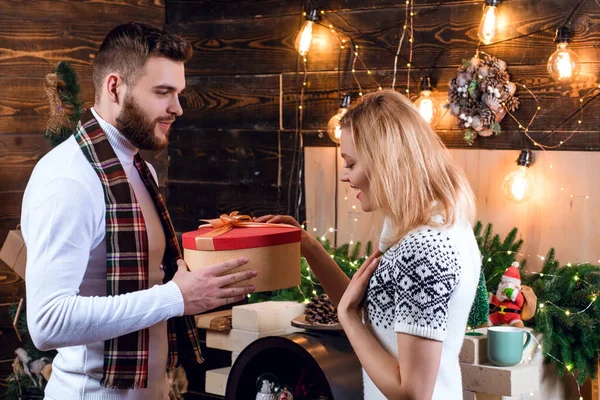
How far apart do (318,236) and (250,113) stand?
0.74 metres

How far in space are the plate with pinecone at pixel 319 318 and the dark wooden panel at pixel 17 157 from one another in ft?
5.56

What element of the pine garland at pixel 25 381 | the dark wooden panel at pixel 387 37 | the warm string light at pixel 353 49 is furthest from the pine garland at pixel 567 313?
the pine garland at pixel 25 381

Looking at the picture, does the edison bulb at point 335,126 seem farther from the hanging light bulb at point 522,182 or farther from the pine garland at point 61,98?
the pine garland at point 61,98

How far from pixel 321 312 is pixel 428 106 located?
0.96 meters

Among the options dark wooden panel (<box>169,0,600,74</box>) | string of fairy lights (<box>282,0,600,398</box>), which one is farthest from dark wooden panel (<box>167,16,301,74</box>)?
string of fairy lights (<box>282,0,600,398</box>)

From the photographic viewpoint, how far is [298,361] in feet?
9.68

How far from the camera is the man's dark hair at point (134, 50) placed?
210cm

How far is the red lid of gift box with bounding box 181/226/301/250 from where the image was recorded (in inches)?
78.2

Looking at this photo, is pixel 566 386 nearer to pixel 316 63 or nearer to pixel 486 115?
pixel 486 115

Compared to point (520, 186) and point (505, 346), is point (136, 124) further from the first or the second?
point (520, 186)

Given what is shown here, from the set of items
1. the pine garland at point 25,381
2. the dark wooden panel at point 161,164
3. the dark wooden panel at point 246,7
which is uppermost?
the dark wooden panel at point 246,7

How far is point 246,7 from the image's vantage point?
13.6 ft

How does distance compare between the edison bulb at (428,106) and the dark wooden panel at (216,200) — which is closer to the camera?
the edison bulb at (428,106)

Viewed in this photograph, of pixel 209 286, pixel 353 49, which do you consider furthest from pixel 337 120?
pixel 209 286
